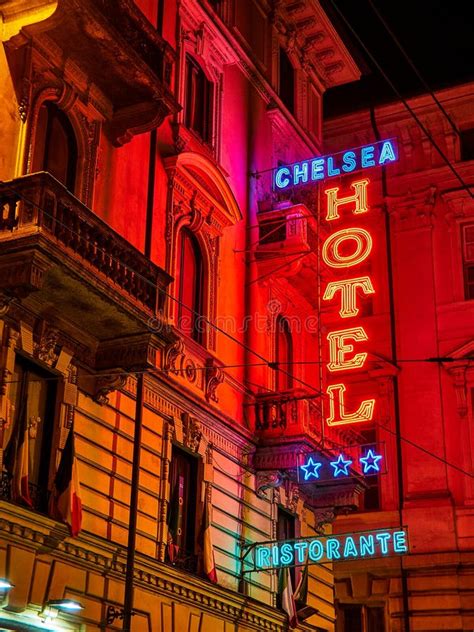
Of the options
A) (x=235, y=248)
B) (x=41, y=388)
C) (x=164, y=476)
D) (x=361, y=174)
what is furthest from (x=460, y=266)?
(x=41, y=388)

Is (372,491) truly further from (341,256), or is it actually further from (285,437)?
(285,437)

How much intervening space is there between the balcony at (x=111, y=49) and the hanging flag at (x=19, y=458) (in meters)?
5.89

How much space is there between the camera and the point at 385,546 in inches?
787

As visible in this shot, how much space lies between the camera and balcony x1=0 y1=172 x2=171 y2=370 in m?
13.7

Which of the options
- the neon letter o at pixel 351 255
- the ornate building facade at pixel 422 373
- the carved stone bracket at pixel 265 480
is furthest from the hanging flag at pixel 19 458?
the ornate building facade at pixel 422 373

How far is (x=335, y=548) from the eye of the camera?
67.9ft

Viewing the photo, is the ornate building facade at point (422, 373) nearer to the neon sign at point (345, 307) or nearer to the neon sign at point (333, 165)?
the neon sign at point (333, 165)

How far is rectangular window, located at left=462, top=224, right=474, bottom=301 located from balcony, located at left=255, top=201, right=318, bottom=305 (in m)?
8.57

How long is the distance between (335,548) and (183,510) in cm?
362

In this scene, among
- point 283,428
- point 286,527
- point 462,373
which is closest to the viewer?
point 283,428

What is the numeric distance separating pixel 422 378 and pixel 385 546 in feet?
38.3

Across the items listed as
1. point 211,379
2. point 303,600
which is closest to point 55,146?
point 211,379

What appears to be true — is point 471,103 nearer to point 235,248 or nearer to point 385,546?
point 235,248

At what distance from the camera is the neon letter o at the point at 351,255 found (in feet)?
76.9
